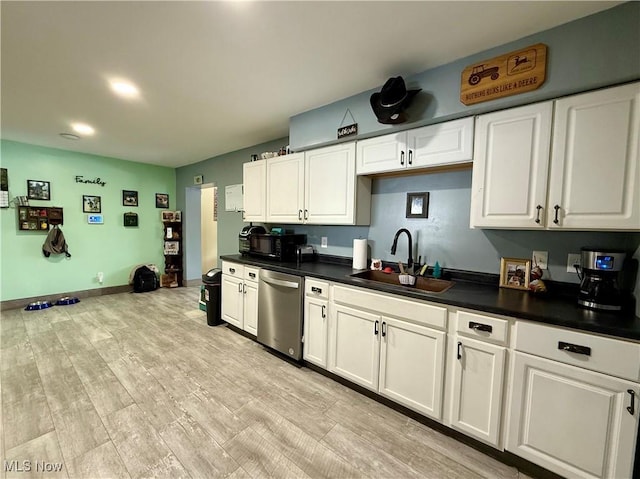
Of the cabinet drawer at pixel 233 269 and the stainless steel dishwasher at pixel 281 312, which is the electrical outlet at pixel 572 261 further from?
the cabinet drawer at pixel 233 269

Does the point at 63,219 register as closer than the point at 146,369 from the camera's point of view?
No

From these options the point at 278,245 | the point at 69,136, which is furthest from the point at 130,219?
the point at 278,245

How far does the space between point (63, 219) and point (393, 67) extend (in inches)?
218

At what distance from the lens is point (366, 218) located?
2.65 m

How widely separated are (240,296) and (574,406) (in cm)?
292

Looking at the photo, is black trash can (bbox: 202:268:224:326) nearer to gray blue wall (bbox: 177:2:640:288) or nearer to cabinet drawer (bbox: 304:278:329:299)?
gray blue wall (bbox: 177:2:640:288)

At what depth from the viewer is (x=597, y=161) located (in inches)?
57.6

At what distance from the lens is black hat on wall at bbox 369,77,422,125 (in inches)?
75.9

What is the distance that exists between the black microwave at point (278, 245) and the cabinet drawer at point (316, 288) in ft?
2.29

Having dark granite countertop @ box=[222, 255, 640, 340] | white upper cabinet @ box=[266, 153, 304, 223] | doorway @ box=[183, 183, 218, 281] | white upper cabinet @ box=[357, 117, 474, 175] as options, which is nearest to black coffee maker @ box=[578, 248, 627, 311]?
dark granite countertop @ box=[222, 255, 640, 340]

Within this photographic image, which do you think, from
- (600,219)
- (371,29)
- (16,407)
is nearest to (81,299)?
(16,407)

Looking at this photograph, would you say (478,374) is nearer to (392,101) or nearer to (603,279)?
(603,279)

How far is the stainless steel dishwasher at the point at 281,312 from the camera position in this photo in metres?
2.52

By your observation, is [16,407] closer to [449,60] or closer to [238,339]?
[238,339]
